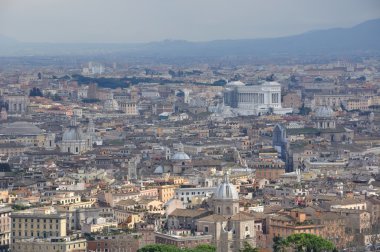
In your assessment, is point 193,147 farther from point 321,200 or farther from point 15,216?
point 15,216

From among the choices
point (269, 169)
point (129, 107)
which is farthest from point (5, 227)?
point (129, 107)

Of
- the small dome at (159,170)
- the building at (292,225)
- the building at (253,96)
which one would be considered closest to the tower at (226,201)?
the building at (292,225)

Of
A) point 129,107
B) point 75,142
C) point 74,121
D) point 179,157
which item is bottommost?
point 129,107

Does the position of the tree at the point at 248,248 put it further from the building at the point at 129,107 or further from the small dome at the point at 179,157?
the building at the point at 129,107

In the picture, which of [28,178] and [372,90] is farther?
[372,90]

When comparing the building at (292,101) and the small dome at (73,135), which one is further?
the building at (292,101)

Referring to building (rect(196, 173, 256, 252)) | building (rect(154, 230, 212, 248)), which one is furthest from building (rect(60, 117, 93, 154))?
building (rect(154, 230, 212, 248))

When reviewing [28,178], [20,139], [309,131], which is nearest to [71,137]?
[20,139]

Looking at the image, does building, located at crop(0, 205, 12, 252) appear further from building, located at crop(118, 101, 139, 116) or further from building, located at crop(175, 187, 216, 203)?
building, located at crop(118, 101, 139, 116)

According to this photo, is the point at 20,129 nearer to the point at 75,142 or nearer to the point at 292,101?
the point at 75,142
